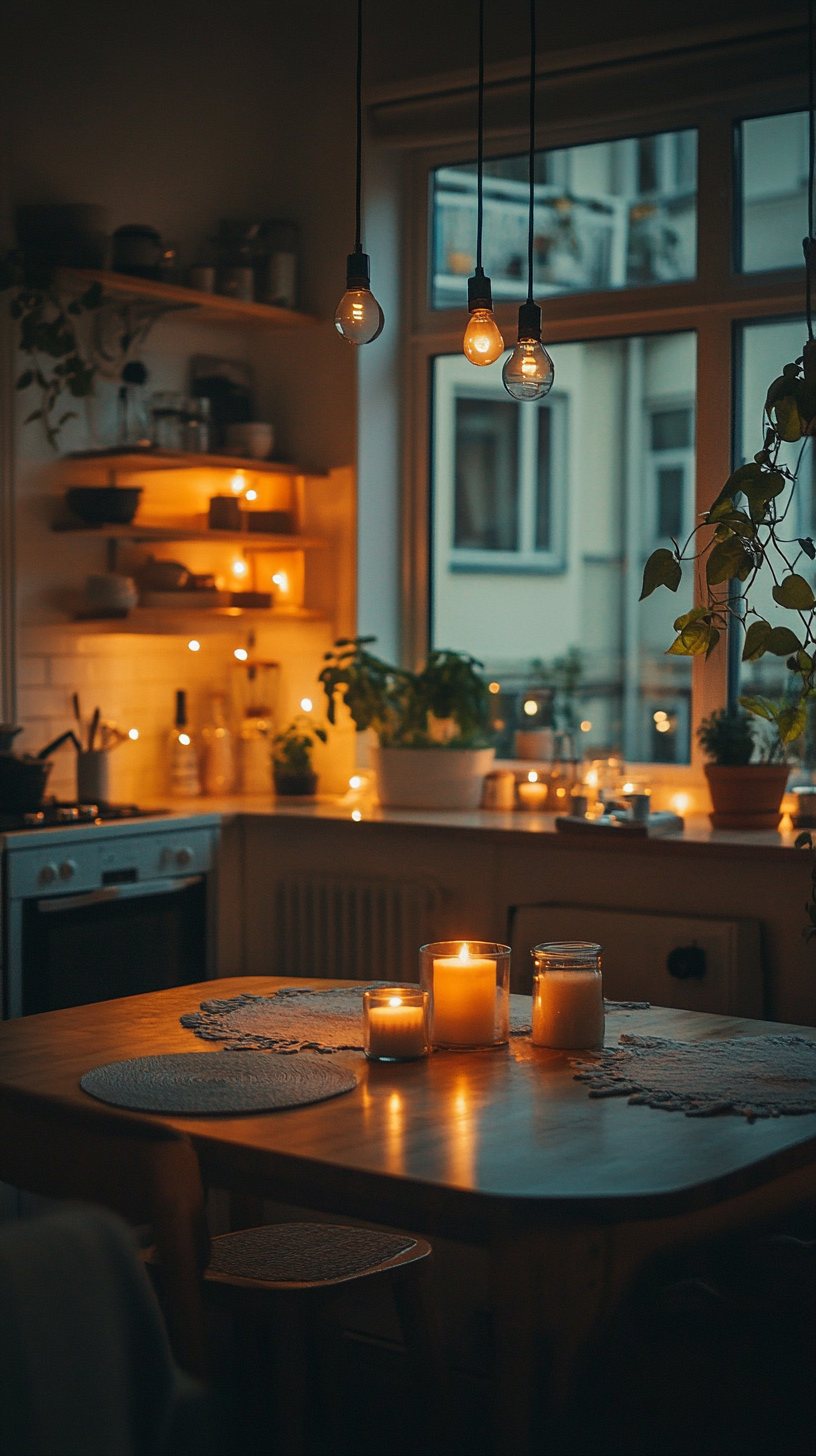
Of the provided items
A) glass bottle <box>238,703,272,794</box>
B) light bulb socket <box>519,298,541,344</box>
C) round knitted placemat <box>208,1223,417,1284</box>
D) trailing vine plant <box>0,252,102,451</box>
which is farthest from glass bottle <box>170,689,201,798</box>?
light bulb socket <box>519,298,541,344</box>

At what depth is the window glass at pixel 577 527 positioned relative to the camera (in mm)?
4516

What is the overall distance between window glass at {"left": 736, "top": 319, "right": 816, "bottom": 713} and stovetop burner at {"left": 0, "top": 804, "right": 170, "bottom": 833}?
163 cm

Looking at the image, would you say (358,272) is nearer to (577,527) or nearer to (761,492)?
(761,492)

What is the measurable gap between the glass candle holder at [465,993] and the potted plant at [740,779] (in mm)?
1948

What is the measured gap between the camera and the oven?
375 cm

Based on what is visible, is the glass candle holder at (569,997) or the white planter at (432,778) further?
the white planter at (432,778)

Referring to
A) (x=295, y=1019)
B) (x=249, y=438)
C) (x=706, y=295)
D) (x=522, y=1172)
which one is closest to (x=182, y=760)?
(x=249, y=438)

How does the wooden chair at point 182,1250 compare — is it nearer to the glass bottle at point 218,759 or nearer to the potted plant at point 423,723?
the potted plant at point 423,723

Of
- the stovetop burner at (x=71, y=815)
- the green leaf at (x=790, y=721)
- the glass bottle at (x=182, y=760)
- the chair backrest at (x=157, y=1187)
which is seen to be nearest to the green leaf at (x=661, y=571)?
the green leaf at (x=790, y=721)

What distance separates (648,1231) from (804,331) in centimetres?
304

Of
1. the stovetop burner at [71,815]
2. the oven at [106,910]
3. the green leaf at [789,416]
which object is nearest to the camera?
the green leaf at [789,416]

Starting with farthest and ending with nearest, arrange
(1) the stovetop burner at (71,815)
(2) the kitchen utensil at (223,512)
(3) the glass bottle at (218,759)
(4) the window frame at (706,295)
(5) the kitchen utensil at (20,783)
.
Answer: (3) the glass bottle at (218,759) → (2) the kitchen utensil at (223,512) → (4) the window frame at (706,295) → (5) the kitchen utensil at (20,783) → (1) the stovetop burner at (71,815)

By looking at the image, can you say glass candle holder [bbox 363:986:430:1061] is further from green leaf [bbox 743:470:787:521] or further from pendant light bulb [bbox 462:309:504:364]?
pendant light bulb [bbox 462:309:504:364]

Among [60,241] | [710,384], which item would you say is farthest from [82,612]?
[710,384]
